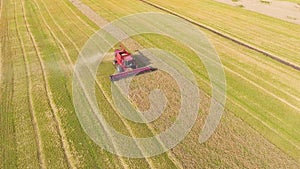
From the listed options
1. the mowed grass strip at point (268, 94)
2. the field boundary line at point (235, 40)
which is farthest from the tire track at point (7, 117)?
the field boundary line at point (235, 40)

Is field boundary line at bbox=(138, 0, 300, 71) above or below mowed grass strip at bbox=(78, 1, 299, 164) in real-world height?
above

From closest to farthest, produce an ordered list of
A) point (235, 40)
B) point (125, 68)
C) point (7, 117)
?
point (7, 117), point (125, 68), point (235, 40)

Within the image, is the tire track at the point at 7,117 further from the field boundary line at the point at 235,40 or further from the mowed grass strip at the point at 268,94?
the field boundary line at the point at 235,40

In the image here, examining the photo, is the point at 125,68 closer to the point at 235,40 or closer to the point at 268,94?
the point at 268,94

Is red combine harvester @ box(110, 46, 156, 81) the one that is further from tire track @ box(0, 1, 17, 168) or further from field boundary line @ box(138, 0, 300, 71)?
field boundary line @ box(138, 0, 300, 71)

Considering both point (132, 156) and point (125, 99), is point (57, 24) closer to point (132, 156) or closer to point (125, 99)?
point (125, 99)

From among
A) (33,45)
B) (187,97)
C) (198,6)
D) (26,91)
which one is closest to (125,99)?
(187,97)

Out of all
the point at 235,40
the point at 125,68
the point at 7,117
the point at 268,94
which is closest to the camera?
the point at 7,117

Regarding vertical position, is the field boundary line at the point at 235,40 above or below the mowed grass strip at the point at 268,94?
above

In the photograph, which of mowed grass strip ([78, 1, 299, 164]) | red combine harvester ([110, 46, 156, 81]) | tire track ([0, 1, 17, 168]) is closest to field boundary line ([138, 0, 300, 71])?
mowed grass strip ([78, 1, 299, 164])

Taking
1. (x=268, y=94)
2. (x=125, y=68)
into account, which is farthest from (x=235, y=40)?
(x=125, y=68)

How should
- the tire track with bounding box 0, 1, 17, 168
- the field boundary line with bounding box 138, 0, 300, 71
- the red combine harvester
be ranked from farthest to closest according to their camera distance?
the field boundary line with bounding box 138, 0, 300, 71 → the red combine harvester → the tire track with bounding box 0, 1, 17, 168
